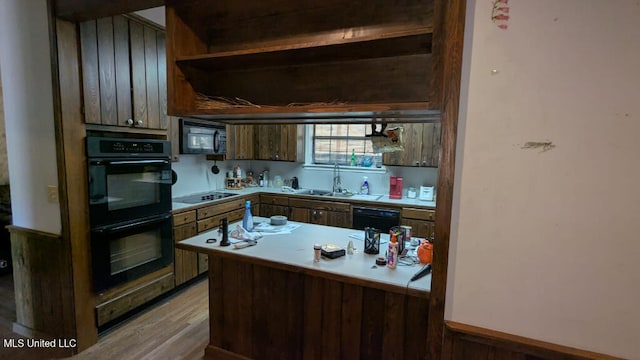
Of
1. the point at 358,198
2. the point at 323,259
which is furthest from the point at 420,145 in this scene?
the point at 323,259

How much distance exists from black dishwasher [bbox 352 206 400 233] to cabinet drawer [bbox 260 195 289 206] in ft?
3.16

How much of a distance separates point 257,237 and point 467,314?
4.63ft

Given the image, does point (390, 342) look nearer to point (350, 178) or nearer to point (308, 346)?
point (308, 346)

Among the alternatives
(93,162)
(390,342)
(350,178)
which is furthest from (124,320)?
(350,178)

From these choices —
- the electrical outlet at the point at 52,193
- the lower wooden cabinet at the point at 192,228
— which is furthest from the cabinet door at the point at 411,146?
the electrical outlet at the point at 52,193

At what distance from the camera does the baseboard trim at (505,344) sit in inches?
41.3

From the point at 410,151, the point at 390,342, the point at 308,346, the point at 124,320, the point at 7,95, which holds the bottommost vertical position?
the point at 124,320

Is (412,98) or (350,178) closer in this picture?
(412,98)

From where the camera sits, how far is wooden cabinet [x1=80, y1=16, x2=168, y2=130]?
2.26 meters

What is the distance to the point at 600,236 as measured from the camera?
0.99 meters

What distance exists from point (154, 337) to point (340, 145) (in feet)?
10.7

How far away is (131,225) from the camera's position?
2.60 m

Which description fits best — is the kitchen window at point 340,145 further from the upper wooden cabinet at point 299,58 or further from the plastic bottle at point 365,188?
the upper wooden cabinet at point 299,58

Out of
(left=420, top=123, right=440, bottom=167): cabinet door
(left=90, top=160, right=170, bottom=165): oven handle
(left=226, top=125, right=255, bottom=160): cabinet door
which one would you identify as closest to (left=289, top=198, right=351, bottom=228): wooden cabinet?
(left=226, top=125, right=255, bottom=160): cabinet door
